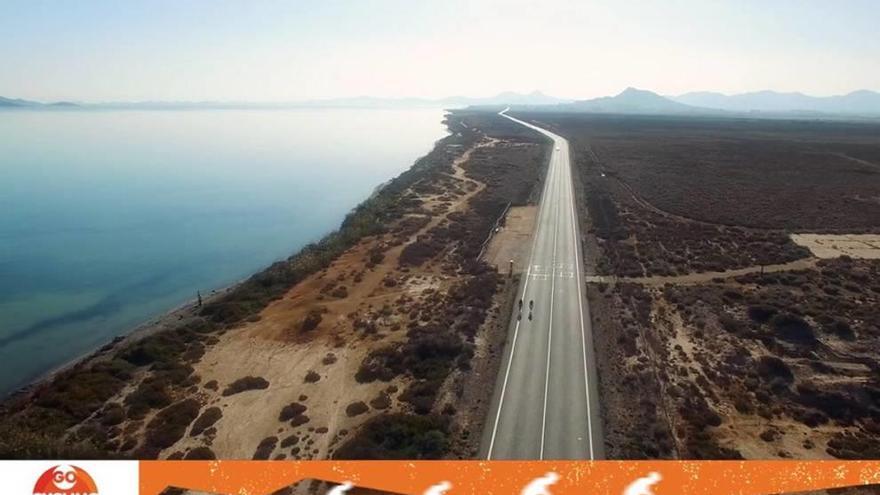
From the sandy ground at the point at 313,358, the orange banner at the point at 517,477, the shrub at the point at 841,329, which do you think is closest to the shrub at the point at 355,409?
the sandy ground at the point at 313,358

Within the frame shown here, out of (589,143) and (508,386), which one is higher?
(589,143)

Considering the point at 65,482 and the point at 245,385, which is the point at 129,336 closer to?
the point at 245,385

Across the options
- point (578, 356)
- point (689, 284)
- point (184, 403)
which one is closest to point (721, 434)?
point (578, 356)

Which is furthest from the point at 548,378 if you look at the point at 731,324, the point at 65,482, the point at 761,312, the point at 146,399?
the point at 65,482

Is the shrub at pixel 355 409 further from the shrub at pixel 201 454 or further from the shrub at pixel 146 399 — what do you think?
the shrub at pixel 146 399

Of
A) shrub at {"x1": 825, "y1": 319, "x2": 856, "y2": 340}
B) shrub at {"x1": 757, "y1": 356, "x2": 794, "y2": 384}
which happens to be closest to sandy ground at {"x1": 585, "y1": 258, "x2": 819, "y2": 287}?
shrub at {"x1": 825, "y1": 319, "x2": 856, "y2": 340}

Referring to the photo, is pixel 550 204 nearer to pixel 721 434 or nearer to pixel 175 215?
pixel 721 434
